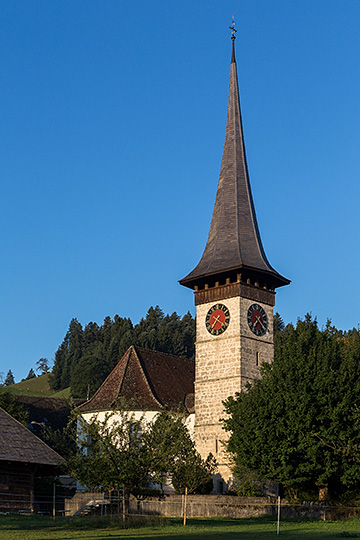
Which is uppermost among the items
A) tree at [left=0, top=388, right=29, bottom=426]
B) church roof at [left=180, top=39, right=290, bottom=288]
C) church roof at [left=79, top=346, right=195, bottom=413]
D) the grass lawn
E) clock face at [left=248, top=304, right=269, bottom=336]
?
church roof at [left=180, top=39, right=290, bottom=288]

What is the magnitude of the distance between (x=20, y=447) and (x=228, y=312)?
1864cm

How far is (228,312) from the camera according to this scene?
51.7 metres

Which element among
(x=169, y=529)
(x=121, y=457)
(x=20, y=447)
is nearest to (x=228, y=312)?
(x=20, y=447)

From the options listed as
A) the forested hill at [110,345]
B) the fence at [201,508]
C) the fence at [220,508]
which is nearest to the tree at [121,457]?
the fence at [220,508]

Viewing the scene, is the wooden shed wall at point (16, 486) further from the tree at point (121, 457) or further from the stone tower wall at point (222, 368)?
the stone tower wall at point (222, 368)

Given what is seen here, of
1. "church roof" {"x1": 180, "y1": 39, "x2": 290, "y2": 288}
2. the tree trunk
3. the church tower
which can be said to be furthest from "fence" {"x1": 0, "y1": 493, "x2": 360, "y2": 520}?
"church roof" {"x1": 180, "y1": 39, "x2": 290, "y2": 288}

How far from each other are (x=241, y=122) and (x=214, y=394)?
22956 mm

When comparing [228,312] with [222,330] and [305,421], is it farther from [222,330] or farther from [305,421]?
[305,421]

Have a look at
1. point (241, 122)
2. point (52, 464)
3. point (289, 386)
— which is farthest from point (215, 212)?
point (52, 464)

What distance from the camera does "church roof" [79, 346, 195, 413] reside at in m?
54.9

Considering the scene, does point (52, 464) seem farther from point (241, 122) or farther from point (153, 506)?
point (241, 122)

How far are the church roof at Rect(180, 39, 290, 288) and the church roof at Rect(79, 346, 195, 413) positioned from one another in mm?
8066

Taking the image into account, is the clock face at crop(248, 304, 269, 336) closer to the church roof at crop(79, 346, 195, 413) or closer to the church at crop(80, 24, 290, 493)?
the church at crop(80, 24, 290, 493)

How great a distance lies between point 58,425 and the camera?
72188 mm
